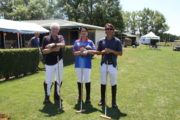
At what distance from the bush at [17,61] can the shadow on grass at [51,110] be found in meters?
3.30

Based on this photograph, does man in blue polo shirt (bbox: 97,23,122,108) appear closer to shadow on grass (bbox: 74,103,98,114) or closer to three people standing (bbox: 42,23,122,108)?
three people standing (bbox: 42,23,122,108)

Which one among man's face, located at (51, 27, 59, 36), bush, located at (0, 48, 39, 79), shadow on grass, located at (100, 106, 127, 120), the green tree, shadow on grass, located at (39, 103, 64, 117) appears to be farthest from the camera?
the green tree

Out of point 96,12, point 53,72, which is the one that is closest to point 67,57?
point 53,72

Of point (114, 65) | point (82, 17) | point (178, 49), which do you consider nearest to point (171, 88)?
point (114, 65)

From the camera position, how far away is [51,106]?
4.67 meters

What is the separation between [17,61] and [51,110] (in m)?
4.05

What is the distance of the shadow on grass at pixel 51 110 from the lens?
425cm

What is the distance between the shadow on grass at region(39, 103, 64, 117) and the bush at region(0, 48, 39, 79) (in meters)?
3.30

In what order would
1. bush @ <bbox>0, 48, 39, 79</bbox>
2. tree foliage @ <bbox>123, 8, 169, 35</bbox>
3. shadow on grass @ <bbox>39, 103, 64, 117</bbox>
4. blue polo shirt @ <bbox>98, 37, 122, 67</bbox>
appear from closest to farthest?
shadow on grass @ <bbox>39, 103, 64, 117</bbox> < blue polo shirt @ <bbox>98, 37, 122, 67</bbox> < bush @ <bbox>0, 48, 39, 79</bbox> < tree foliage @ <bbox>123, 8, 169, 35</bbox>

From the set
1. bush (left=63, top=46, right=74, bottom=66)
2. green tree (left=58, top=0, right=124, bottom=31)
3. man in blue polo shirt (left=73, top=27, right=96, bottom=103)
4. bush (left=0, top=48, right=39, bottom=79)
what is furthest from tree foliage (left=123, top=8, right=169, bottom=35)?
man in blue polo shirt (left=73, top=27, right=96, bottom=103)

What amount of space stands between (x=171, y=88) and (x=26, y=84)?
447 centimetres

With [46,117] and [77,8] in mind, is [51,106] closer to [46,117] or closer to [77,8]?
[46,117]

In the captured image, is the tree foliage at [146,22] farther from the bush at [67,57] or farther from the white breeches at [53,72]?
the white breeches at [53,72]

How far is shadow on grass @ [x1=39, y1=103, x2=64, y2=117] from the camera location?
167 inches
